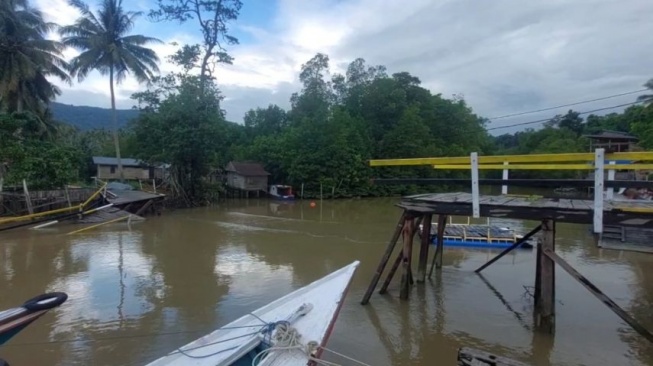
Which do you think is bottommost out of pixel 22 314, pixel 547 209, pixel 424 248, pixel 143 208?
pixel 143 208

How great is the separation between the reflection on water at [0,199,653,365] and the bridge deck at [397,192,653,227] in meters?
1.97

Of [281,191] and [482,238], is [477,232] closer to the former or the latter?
[482,238]

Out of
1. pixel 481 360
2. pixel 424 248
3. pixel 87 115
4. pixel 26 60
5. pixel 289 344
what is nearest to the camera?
pixel 481 360

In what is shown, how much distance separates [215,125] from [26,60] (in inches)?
436

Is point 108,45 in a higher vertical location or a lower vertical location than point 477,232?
higher

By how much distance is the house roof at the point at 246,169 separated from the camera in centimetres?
3609

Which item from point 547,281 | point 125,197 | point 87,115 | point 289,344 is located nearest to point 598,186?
point 547,281

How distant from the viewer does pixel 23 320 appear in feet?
12.9

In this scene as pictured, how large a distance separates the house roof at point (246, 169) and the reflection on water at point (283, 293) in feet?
62.3

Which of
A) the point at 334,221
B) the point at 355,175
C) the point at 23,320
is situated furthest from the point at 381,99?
the point at 23,320

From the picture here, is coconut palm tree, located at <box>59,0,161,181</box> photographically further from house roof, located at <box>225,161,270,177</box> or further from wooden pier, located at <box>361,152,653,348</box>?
wooden pier, located at <box>361,152,653,348</box>

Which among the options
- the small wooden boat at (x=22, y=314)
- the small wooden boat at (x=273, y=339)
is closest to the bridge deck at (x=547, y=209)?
the small wooden boat at (x=273, y=339)

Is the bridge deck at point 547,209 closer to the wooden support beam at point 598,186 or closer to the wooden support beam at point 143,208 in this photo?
the wooden support beam at point 598,186

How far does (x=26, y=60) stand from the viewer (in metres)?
24.0
